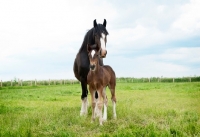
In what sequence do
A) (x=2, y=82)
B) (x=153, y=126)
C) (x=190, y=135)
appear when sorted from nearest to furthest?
(x=190, y=135), (x=153, y=126), (x=2, y=82)

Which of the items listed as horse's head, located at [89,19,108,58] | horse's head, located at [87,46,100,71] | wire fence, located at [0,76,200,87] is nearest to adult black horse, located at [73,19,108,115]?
horse's head, located at [89,19,108,58]

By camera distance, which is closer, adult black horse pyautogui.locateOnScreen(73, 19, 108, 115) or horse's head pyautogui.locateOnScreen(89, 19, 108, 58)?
horse's head pyautogui.locateOnScreen(89, 19, 108, 58)

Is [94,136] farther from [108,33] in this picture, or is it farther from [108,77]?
[108,33]

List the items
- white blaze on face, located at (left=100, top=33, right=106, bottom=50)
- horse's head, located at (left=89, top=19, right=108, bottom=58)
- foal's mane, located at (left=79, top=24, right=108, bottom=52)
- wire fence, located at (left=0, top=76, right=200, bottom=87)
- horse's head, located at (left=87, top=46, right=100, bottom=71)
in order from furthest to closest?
wire fence, located at (left=0, top=76, right=200, bottom=87) < foal's mane, located at (left=79, top=24, right=108, bottom=52) < white blaze on face, located at (left=100, top=33, right=106, bottom=50) < horse's head, located at (left=89, top=19, right=108, bottom=58) < horse's head, located at (left=87, top=46, right=100, bottom=71)

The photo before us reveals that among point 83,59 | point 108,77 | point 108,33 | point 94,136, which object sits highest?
point 108,33

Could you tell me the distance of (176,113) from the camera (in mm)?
10086

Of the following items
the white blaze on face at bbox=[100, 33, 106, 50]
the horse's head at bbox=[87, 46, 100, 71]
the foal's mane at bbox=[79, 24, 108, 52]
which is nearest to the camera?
the horse's head at bbox=[87, 46, 100, 71]

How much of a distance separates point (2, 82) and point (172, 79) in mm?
34567

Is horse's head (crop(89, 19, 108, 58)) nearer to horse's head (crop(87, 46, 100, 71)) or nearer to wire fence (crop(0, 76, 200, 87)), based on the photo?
horse's head (crop(87, 46, 100, 71))

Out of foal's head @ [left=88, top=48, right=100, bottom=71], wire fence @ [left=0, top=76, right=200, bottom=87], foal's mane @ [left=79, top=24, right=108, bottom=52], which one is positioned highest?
foal's mane @ [left=79, top=24, right=108, bottom=52]

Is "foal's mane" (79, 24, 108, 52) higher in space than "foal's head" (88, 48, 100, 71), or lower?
higher

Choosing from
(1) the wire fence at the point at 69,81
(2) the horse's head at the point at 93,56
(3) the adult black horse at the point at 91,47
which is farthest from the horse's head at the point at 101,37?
(1) the wire fence at the point at 69,81

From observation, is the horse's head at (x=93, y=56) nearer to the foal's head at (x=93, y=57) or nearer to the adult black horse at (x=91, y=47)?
Result: the foal's head at (x=93, y=57)

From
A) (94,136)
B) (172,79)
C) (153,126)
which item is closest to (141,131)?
(153,126)
